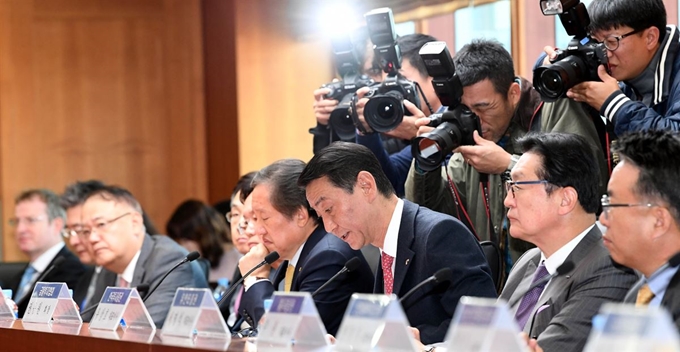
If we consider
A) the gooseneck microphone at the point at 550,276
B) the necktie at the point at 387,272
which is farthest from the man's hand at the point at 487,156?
the gooseneck microphone at the point at 550,276

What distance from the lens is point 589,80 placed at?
9.68ft

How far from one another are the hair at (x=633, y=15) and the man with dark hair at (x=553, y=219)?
0.51 metres

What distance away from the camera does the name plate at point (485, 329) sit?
165cm

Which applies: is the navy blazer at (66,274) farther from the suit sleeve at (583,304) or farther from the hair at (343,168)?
the suit sleeve at (583,304)

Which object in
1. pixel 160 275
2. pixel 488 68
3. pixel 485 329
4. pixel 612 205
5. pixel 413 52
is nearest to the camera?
pixel 485 329

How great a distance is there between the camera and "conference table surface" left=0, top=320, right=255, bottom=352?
2178 mm

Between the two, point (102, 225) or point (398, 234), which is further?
point (102, 225)

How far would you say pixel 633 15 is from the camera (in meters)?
2.89

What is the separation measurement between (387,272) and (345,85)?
3.24 ft

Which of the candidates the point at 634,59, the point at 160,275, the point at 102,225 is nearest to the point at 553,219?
the point at 634,59

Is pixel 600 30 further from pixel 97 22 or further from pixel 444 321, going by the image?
pixel 97 22

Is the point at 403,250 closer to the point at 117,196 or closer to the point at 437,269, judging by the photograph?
the point at 437,269

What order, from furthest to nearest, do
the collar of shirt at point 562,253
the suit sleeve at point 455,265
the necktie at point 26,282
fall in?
the necktie at point 26,282, the suit sleeve at point 455,265, the collar of shirt at point 562,253

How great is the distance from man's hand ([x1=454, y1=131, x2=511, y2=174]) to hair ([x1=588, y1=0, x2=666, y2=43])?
45 centimetres
